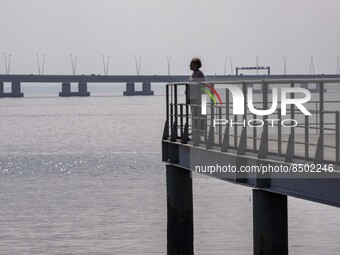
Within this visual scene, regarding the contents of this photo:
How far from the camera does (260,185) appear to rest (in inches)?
825

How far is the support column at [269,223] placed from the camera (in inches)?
826

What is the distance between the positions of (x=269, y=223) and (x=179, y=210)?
5733mm

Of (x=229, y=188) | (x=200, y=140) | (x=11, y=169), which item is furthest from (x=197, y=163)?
(x=11, y=169)

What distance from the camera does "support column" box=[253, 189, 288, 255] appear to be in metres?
21.0

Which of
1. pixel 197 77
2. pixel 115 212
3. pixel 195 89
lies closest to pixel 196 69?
pixel 197 77

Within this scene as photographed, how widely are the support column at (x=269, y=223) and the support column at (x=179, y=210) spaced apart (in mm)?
5395

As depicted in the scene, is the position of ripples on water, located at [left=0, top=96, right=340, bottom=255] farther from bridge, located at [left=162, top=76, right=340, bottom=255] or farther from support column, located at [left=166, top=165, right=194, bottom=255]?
bridge, located at [left=162, top=76, right=340, bottom=255]

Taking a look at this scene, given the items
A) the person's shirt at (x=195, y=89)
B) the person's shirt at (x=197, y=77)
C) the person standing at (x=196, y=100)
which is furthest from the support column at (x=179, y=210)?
the person's shirt at (x=197, y=77)

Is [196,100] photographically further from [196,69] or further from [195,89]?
[196,69]

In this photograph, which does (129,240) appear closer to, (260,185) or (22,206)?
(22,206)

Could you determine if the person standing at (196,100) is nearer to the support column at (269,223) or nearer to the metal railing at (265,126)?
the metal railing at (265,126)

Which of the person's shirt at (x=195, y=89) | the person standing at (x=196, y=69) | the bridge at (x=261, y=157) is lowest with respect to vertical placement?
the bridge at (x=261, y=157)

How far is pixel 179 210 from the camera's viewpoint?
1043 inches

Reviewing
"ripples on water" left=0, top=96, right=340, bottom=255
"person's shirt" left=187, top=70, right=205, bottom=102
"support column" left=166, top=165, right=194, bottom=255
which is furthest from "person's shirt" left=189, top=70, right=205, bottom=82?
"ripples on water" left=0, top=96, right=340, bottom=255
